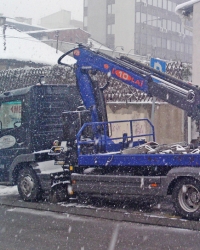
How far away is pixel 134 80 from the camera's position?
949 centimetres

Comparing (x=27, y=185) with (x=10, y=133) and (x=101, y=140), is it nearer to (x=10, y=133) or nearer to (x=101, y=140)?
(x=10, y=133)

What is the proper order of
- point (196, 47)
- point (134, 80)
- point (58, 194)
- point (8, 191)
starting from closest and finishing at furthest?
point (134, 80)
point (58, 194)
point (8, 191)
point (196, 47)

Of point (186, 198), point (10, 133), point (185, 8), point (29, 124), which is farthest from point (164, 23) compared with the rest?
point (186, 198)

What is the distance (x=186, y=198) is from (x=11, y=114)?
4.73 meters

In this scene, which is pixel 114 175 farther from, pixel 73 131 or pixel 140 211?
pixel 73 131

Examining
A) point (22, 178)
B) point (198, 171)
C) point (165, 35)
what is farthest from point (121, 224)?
point (165, 35)

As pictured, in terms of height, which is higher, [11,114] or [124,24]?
[124,24]

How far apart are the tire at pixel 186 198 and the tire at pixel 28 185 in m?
3.37

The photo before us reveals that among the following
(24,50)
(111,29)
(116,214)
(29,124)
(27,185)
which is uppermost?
(111,29)

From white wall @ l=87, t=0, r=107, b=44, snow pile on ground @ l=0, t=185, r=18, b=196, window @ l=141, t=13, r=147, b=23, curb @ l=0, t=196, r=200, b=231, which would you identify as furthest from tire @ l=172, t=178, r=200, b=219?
white wall @ l=87, t=0, r=107, b=44

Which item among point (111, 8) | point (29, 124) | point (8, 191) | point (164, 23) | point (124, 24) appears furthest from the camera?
point (164, 23)

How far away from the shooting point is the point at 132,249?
20.9 ft

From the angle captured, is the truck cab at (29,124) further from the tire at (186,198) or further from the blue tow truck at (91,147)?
the tire at (186,198)

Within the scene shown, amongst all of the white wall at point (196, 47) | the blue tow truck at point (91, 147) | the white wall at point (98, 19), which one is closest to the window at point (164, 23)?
the white wall at point (98, 19)
